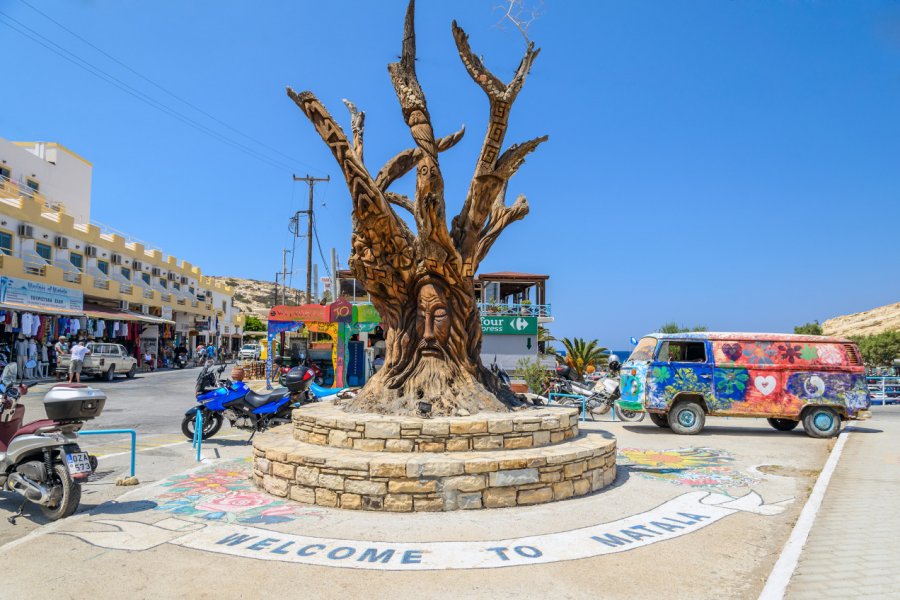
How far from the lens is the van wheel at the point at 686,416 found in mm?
12203

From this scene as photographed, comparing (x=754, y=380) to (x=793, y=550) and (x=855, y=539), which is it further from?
(x=793, y=550)

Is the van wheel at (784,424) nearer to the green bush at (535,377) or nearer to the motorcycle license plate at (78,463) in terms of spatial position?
the green bush at (535,377)

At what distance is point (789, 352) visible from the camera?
1204cm

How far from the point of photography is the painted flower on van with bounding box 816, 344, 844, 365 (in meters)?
11.9

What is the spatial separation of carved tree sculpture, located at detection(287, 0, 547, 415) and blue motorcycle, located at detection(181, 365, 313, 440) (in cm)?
270

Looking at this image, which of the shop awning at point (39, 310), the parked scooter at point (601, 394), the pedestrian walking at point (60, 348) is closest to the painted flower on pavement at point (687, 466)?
the parked scooter at point (601, 394)

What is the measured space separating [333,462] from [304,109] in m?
5.00

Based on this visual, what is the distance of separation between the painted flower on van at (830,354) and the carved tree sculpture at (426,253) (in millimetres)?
7813

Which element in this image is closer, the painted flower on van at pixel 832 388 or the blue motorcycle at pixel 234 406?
the blue motorcycle at pixel 234 406

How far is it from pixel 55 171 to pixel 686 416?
36873 millimetres

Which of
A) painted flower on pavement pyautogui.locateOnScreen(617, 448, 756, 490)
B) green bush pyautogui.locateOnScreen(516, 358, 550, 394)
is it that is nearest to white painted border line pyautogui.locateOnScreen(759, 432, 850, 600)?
painted flower on pavement pyautogui.locateOnScreen(617, 448, 756, 490)

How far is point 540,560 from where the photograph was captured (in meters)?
4.50

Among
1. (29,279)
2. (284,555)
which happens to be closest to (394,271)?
(284,555)

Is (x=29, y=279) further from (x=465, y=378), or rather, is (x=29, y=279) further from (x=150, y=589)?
(x=150, y=589)
